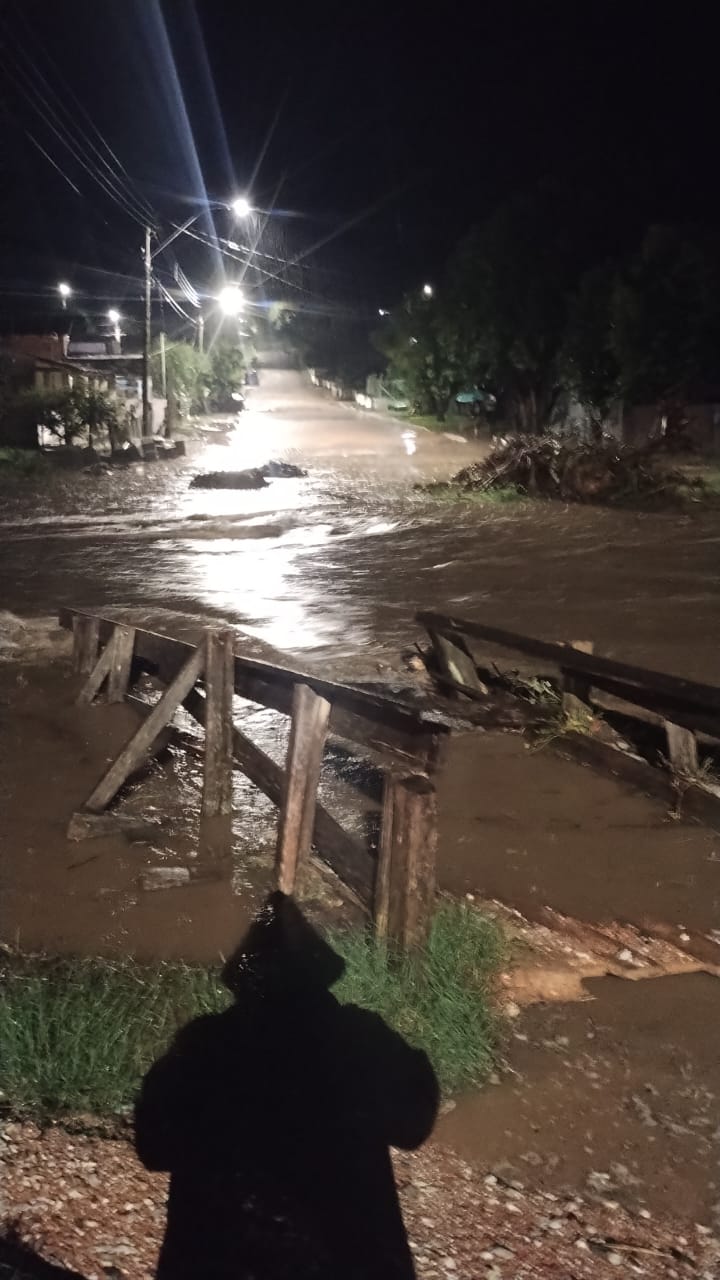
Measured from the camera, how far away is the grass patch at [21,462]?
2761 centimetres

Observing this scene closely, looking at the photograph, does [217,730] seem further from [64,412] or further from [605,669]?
[64,412]

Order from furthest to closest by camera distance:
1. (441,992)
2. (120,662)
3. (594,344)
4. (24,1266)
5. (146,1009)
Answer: (594,344) < (120,662) < (441,992) < (146,1009) < (24,1266)

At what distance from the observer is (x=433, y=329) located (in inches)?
2021

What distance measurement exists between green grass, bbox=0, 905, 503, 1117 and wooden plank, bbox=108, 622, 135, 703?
360 cm

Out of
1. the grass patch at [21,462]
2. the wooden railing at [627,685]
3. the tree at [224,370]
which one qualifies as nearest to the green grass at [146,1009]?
the wooden railing at [627,685]

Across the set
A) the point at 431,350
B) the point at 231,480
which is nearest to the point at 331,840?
the point at 231,480

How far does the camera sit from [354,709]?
213 inches

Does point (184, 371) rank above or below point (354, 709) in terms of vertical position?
above

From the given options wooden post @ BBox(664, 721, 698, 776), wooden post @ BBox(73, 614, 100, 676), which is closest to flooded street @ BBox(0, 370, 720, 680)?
wooden post @ BBox(73, 614, 100, 676)

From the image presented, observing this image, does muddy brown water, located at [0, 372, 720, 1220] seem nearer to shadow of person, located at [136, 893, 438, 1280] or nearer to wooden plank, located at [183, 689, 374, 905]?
shadow of person, located at [136, 893, 438, 1280]

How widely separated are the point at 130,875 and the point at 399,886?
76.1 inches

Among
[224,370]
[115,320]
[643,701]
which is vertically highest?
[115,320]

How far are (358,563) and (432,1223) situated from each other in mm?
13514

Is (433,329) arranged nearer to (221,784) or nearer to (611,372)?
(611,372)
